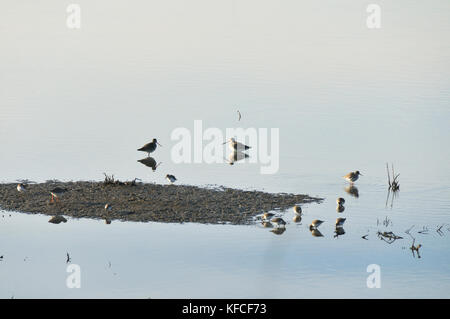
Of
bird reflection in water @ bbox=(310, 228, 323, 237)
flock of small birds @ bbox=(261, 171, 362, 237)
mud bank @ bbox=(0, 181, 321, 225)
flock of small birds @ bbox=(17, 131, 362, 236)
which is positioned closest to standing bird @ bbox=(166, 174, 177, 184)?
flock of small birds @ bbox=(17, 131, 362, 236)

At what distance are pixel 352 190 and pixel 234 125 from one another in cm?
793

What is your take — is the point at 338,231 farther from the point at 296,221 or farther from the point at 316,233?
the point at 296,221

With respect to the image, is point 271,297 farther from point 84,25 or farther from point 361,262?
point 84,25

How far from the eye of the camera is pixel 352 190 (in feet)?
77.2

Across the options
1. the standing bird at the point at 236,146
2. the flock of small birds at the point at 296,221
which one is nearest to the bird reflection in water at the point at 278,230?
the flock of small birds at the point at 296,221

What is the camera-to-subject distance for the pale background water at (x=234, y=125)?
17.0 meters

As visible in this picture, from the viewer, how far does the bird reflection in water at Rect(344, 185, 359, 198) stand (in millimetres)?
23172

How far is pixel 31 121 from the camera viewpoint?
101 feet

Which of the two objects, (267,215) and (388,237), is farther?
(267,215)

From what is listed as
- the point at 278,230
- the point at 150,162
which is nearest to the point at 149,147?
the point at 150,162

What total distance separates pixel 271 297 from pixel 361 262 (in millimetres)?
2738

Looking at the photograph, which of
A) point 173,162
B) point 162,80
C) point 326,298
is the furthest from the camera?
point 162,80

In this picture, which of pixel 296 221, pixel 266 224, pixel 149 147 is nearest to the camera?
pixel 266 224

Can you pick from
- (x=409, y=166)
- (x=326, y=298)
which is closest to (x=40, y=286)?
(x=326, y=298)
